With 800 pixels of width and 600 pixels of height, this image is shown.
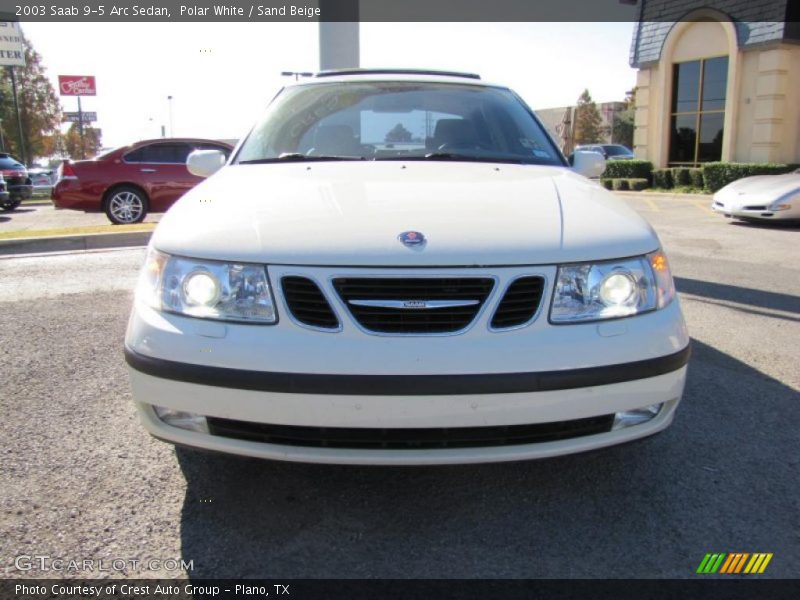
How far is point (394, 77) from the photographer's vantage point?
3.94 m

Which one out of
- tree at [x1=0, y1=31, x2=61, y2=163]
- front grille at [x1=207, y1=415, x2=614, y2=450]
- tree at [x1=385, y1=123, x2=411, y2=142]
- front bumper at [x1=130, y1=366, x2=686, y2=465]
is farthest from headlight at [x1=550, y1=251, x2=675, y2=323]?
tree at [x1=0, y1=31, x2=61, y2=163]

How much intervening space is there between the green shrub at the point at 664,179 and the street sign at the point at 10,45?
26878 mm

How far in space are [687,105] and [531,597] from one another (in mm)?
19583

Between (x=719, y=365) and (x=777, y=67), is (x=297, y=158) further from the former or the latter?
(x=777, y=67)

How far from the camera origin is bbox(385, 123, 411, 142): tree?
347 centimetres

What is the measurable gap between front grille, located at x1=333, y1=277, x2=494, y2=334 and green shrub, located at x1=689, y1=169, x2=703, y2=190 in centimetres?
1680

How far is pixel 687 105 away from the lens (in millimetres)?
18672

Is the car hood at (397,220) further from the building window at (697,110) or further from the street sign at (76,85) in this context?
the street sign at (76,85)

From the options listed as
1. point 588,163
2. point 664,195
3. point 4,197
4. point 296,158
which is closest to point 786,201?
point 664,195

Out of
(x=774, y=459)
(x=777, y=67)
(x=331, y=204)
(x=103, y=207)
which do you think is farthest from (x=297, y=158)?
(x=777, y=67)

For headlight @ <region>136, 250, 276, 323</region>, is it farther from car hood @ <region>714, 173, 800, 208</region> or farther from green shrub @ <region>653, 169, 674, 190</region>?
green shrub @ <region>653, 169, 674, 190</region>

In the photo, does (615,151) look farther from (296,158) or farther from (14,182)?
(296,158)

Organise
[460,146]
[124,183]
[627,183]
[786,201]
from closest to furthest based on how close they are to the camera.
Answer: [460,146], [786,201], [124,183], [627,183]

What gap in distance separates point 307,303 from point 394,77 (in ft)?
7.66
